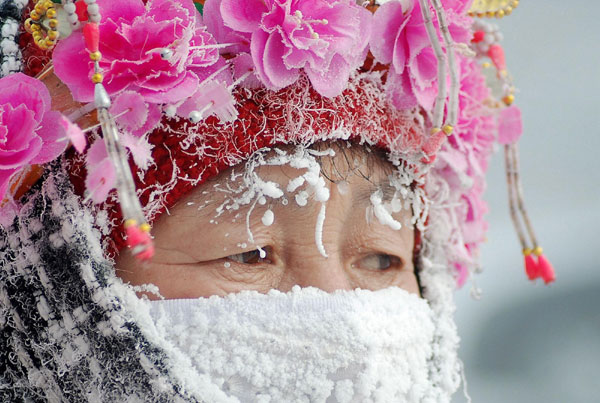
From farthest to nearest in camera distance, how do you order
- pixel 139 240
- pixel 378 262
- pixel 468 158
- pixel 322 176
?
pixel 468 158
pixel 378 262
pixel 322 176
pixel 139 240

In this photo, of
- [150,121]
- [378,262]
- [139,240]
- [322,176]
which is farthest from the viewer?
[378,262]

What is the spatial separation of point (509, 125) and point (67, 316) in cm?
109

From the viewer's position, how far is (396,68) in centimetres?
137

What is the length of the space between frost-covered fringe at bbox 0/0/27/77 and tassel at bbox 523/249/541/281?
3.99ft

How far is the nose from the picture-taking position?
4.40ft

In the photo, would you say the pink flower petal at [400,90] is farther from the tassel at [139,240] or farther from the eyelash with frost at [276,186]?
the tassel at [139,240]

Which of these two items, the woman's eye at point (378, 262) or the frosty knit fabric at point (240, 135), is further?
the woman's eye at point (378, 262)

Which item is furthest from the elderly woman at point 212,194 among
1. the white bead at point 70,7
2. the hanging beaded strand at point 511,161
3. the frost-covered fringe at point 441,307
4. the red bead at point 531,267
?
the red bead at point 531,267

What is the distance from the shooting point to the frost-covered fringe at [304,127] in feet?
4.17

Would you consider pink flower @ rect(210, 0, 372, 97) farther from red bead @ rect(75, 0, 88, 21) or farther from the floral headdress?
red bead @ rect(75, 0, 88, 21)

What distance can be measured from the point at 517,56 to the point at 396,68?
2.61 metres

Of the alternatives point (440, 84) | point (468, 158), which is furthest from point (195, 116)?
point (468, 158)

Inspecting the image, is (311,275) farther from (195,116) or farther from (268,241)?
(195,116)

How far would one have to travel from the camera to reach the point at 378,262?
1.51 m
